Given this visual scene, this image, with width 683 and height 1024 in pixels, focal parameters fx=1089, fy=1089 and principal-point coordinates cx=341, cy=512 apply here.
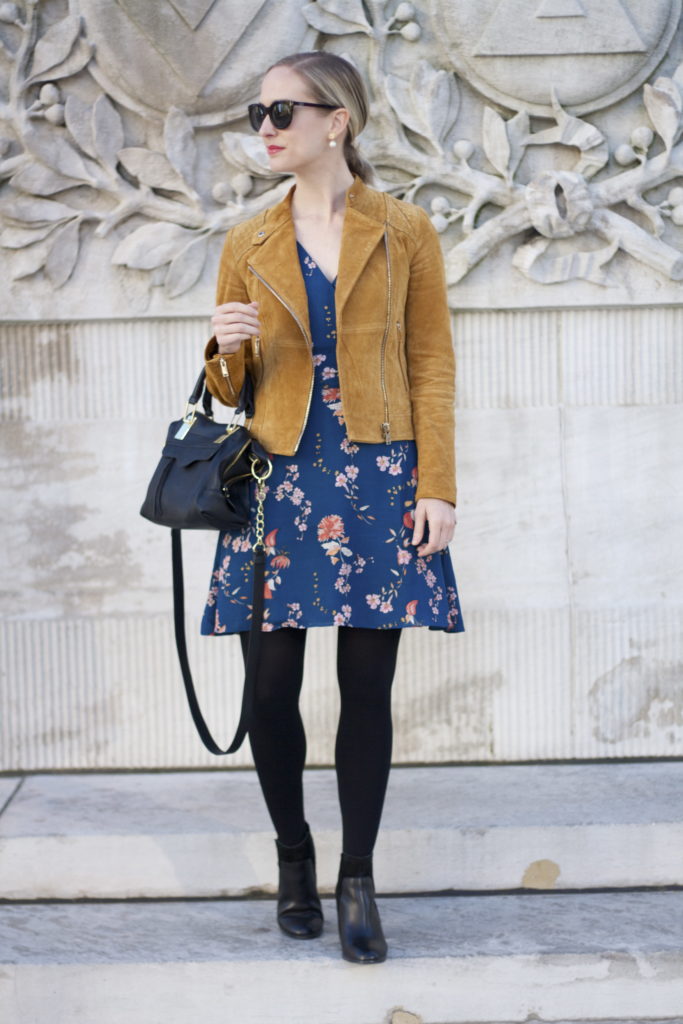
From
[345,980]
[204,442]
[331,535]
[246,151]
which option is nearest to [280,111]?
[204,442]

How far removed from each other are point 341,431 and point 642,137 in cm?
171

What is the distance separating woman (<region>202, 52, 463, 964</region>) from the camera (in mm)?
2234

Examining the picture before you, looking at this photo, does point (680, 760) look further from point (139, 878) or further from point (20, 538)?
point (20, 538)

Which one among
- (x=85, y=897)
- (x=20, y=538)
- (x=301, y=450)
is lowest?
(x=85, y=897)

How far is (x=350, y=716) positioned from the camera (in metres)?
2.30

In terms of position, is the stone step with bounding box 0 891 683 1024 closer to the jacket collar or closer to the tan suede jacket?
the tan suede jacket

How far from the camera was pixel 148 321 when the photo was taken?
3.42m

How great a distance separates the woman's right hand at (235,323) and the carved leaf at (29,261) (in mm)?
1394

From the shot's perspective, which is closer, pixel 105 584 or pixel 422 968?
pixel 422 968

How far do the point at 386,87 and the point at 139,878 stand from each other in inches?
94.9

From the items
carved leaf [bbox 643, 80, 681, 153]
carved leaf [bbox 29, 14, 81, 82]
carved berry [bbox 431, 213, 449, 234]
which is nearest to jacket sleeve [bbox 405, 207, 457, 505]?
carved berry [bbox 431, 213, 449, 234]

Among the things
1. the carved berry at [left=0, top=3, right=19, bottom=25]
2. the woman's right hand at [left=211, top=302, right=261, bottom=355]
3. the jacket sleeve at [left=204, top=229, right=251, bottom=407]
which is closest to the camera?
the woman's right hand at [left=211, top=302, right=261, bottom=355]

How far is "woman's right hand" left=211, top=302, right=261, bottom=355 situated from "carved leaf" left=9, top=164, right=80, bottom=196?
1440 mm

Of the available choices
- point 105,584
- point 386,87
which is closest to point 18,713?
point 105,584
